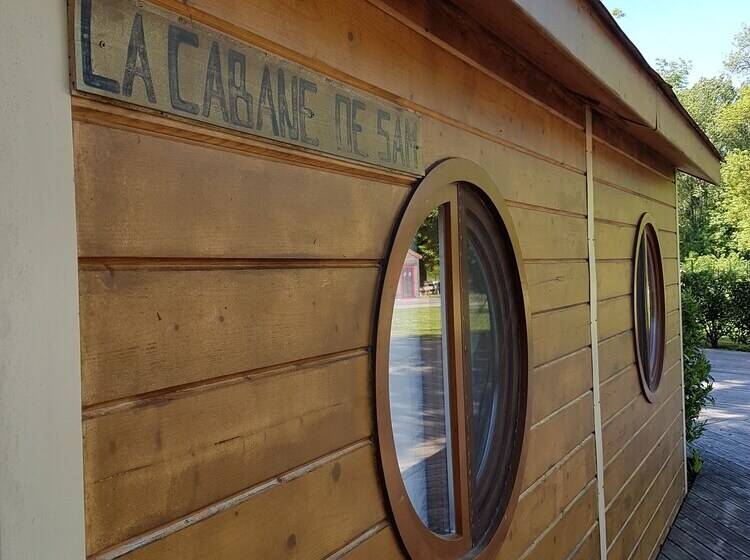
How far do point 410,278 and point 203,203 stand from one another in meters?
0.78

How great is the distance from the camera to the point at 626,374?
3609mm

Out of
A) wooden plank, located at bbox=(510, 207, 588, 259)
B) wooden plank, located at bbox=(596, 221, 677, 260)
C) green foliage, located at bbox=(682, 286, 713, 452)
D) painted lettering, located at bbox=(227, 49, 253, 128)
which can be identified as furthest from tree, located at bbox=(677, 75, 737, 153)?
painted lettering, located at bbox=(227, 49, 253, 128)

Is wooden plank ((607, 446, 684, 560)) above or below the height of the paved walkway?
above

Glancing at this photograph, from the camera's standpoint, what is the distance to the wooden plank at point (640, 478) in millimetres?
3287

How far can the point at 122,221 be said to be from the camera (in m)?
0.89

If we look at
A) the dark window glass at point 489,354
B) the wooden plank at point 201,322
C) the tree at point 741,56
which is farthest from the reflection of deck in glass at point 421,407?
the tree at point 741,56

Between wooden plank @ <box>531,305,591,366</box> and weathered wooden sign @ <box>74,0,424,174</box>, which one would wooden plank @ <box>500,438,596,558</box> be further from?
weathered wooden sign @ <box>74,0,424,174</box>

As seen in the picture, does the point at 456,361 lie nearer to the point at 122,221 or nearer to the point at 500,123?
the point at 500,123

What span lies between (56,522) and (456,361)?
4.06 ft

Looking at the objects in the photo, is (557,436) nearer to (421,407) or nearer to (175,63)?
(421,407)

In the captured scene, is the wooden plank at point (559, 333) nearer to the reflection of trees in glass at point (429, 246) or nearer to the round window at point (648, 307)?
the reflection of trees in glass at point (429, 246)

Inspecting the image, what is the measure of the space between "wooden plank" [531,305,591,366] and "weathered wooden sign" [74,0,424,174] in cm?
113

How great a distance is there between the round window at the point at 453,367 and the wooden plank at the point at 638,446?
132 cm

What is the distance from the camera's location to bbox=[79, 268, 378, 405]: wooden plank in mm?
861
